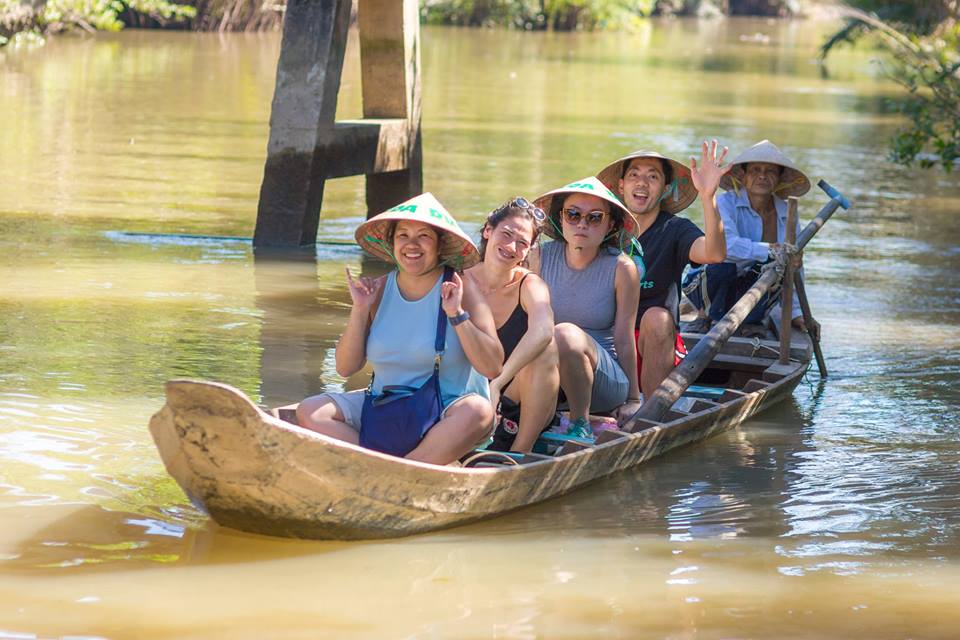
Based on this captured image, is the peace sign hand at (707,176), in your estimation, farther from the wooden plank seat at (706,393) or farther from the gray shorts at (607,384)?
the wooden plank seat at (706,393)

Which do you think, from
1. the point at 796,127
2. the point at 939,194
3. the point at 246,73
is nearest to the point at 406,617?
the point at 939,194

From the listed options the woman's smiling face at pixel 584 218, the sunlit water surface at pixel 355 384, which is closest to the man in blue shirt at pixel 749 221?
the sunlit water surface at pixel 355 384

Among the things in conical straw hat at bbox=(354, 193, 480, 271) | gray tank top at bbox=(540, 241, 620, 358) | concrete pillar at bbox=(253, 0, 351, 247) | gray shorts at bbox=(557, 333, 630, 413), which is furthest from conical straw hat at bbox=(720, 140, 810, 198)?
concrete pillar at bbox=(253, 0, 351, 247)

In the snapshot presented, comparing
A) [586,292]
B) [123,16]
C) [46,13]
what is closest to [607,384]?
[586,292]

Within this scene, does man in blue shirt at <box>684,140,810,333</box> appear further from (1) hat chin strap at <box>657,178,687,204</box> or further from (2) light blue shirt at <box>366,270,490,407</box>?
(2) light blue shirt at <box>366,270,490,407</box>

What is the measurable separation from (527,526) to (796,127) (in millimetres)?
19248

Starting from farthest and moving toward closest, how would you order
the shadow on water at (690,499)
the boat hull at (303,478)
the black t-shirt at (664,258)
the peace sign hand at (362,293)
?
1. the black t-shirt at (664,258)
2. the shadow on water at (690,499)
3. the peace sign hand at (362,293)
4. the boat hull at (303,478)

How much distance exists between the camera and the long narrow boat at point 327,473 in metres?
4.89

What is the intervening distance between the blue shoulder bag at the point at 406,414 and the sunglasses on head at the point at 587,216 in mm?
1169

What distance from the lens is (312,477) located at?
504 centimetres

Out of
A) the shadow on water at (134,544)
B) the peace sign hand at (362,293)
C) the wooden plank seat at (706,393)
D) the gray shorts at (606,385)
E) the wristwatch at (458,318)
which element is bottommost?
the wooden plank seat at (706,393)

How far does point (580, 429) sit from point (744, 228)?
2.49m

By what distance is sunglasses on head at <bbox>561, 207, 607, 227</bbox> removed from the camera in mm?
6660

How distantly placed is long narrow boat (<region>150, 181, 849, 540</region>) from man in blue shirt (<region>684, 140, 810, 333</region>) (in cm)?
217
